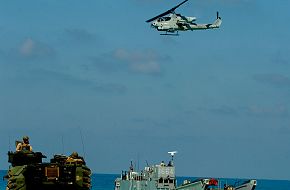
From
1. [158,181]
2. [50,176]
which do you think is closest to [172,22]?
Result: [158,181]

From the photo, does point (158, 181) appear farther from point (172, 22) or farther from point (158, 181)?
point (172, 22)

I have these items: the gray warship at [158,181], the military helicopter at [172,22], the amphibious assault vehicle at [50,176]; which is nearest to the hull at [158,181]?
the gray warship at [158,181]

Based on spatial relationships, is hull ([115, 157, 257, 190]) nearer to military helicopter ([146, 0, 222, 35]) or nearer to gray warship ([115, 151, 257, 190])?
gray warship ([115, 151, 257, 190])

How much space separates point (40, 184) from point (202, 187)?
3567 centimetres

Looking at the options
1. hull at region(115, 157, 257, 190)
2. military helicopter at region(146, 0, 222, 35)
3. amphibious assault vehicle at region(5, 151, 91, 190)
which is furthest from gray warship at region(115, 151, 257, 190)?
amphibious assault vehicle at region(5, 151, 91, 190)

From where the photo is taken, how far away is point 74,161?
3203 cm

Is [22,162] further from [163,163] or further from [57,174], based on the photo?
[163,163]

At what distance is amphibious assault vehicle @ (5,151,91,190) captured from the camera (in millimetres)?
31016

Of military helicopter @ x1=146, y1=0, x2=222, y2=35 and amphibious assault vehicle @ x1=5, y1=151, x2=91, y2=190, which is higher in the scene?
military helicopter @ x1=146, y1=0, x2=222, y2=35

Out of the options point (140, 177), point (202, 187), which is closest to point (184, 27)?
point (140, 177)

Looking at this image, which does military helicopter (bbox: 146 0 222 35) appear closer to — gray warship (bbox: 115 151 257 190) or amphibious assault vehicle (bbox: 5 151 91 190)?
gray warship (bbox: 115 151 257 190)

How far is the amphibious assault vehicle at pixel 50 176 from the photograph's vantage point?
31.0 m

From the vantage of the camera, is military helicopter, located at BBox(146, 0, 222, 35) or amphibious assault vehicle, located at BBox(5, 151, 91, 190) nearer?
amphibious assault vehicle, located at BBox(5, 151, 91, 190)

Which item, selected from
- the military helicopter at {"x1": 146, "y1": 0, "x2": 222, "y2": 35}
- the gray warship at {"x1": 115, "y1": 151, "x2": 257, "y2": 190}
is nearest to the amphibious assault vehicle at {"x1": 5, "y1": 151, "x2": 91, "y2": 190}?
the gray warship at {"x1": 115, "y1": 151, "x2": 257, "y2": 190}
